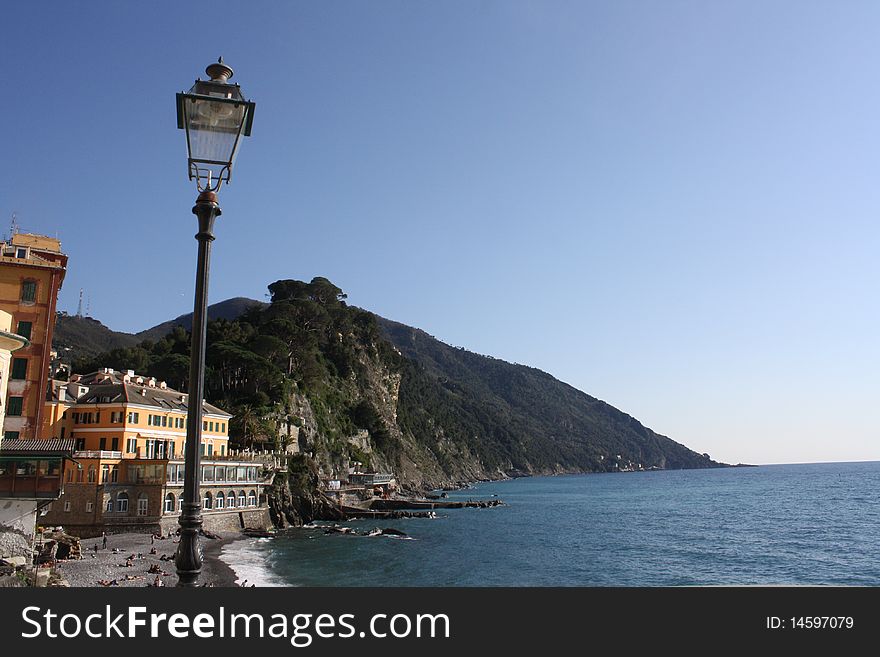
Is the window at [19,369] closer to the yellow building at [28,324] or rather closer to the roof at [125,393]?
the yellow building at [28,324]

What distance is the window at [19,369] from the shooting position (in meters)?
40.3

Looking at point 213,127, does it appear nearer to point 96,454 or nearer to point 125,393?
point 96,454

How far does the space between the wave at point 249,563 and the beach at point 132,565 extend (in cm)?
68

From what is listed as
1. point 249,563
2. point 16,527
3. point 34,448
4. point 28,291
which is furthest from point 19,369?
point 249,563

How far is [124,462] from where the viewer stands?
187ft

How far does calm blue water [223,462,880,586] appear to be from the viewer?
47469 millimetres

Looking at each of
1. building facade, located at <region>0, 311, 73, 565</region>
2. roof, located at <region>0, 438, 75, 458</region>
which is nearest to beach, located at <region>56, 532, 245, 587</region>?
building facade, located at <region>0, 311, 73, 565</region>

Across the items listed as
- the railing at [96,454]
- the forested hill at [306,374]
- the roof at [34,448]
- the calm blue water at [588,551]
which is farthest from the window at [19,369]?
the forested hill at [306,374]

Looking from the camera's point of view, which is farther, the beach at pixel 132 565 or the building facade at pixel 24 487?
the beach at pixel 132 565
